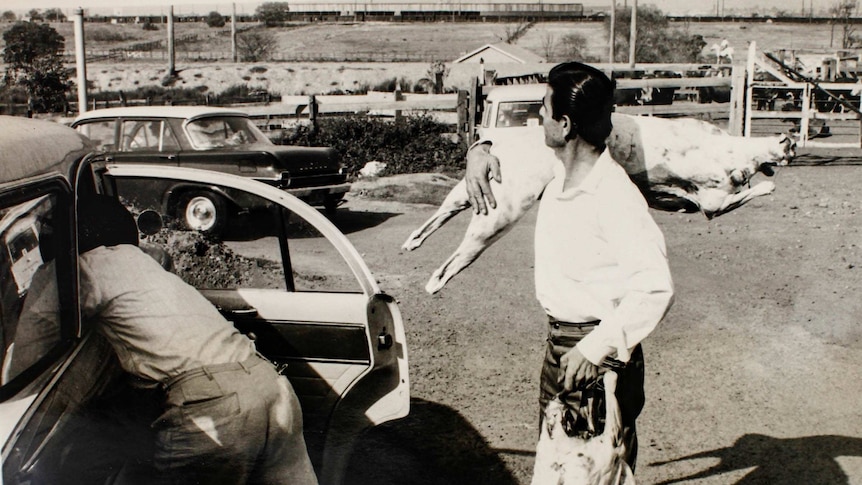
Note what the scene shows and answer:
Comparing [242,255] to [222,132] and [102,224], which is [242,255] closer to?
[222,132]

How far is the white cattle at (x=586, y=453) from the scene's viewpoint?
109 inches

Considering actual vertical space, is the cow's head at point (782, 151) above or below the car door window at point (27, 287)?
above

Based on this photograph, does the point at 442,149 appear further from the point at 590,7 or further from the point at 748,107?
the point at 590,7

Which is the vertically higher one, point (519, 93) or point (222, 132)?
point (519, 93)

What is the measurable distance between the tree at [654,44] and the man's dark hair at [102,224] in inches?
1882

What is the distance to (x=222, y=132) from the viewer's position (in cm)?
1098

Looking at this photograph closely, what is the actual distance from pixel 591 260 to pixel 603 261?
0.04m

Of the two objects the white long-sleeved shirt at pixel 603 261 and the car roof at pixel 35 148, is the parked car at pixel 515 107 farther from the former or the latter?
the car roof at pixel 35 148

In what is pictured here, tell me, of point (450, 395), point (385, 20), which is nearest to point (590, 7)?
point (385, 20)

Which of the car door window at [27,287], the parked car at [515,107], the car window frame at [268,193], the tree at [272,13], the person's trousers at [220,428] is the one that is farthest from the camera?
the tree at [272,13]

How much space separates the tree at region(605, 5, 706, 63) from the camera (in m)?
50.3

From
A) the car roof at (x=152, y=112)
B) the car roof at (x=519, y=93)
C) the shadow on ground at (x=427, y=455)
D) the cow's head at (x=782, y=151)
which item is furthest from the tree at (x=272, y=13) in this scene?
the cow's head at (x=782, y=151)

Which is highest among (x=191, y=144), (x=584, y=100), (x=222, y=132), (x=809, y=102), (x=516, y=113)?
(x=809, y=102)

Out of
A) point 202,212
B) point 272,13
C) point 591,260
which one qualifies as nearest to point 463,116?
point 202,212
